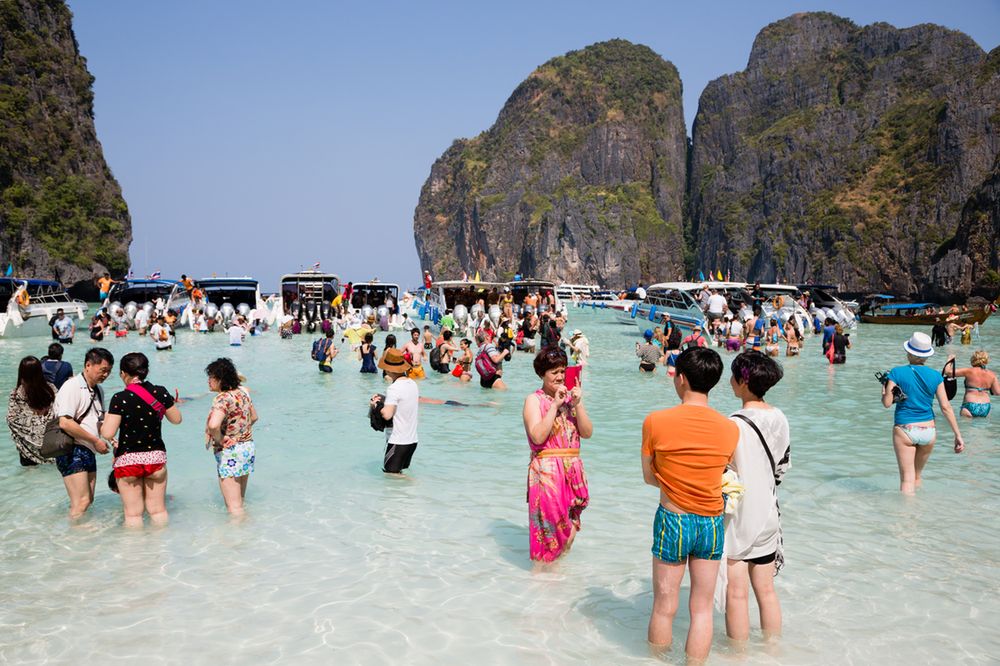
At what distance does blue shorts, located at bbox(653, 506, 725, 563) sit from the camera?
3.70 meters

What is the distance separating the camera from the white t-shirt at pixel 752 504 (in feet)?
12.7

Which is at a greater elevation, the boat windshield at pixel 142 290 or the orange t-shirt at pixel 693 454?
the boat windshield at pixel 142 290

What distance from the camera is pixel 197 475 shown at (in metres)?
8.83

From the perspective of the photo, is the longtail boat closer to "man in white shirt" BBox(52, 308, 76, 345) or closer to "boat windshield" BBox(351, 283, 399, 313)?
"boat windshield" BBox(351, 283, 399, 313)

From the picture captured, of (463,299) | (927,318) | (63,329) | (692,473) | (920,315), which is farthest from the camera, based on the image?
(920,315)

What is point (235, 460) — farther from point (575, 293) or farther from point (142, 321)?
point (575, 293)

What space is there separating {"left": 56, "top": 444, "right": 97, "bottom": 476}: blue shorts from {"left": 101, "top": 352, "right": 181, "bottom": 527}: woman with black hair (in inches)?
19.8

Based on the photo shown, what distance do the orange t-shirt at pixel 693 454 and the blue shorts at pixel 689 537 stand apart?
0.15 feet

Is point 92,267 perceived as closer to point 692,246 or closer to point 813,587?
point 813,587

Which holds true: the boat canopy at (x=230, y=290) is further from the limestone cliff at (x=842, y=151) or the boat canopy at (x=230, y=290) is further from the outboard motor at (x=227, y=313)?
the limestone cliff at (x=842, y=151)

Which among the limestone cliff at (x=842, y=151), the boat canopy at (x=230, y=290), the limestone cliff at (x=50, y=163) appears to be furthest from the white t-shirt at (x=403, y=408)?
the limestone cliff at (x=842, y=151)

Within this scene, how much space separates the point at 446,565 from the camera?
19.5 ft

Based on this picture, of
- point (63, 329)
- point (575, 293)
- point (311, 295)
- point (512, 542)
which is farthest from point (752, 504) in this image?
point (575, 293)

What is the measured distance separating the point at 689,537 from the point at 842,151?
142 metres
